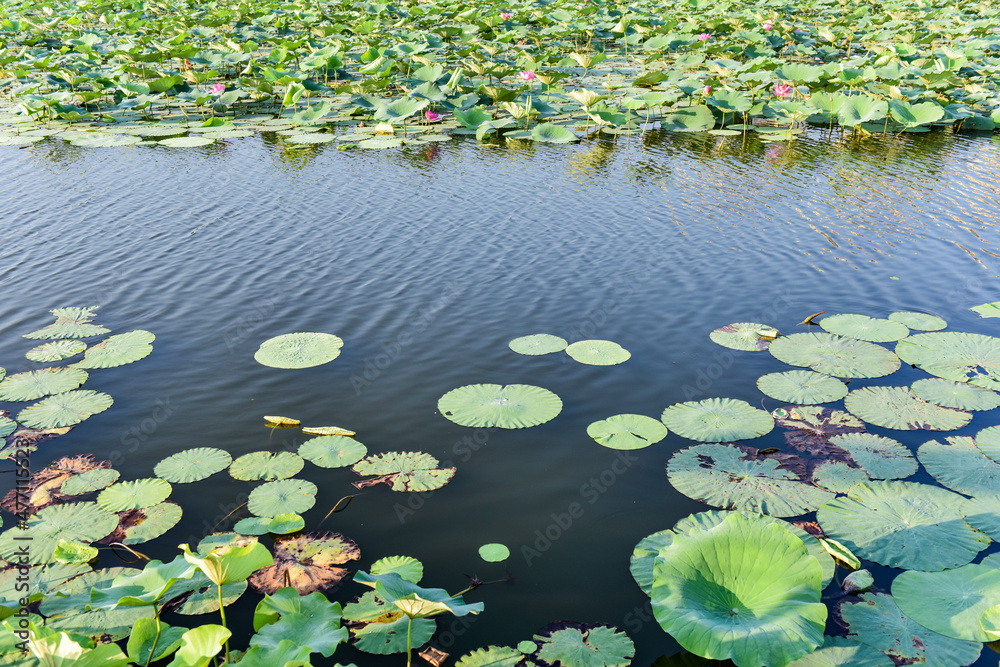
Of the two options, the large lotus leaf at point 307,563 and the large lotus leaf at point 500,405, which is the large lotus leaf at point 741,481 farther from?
the large lotus leaf at point 307,563

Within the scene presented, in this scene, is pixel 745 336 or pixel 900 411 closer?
pixel 900 411

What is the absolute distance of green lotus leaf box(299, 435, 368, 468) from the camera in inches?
202

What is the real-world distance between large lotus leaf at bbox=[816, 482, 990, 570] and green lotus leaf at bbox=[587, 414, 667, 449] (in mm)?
1307

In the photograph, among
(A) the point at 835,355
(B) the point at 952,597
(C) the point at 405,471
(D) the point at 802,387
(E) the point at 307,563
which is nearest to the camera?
(B) the point at 952,597

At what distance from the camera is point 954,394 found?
575 centimetres

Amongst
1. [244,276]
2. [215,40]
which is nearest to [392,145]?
[244,276]

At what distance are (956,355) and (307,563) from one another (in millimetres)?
5861

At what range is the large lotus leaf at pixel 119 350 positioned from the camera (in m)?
6.49

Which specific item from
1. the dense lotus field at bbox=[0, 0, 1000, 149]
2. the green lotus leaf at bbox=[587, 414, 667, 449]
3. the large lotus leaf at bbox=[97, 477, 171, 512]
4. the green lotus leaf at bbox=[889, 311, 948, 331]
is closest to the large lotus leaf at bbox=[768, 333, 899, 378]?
the green lotus leaf at bbox=[889, 311, 948, 331]

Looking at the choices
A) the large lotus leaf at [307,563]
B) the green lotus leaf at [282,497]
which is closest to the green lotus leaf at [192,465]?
the green lotus leaf at [282,497]

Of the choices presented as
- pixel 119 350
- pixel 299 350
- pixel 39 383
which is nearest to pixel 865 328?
pixel 299 350

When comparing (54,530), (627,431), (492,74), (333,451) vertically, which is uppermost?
(492,74)

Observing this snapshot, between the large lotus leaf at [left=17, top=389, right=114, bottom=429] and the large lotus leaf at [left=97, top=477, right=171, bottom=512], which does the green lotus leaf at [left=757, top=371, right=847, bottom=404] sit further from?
the large lotus leaf at [left=17, top=389, right=114, bottom=429]

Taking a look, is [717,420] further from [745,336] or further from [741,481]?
[745,336]
